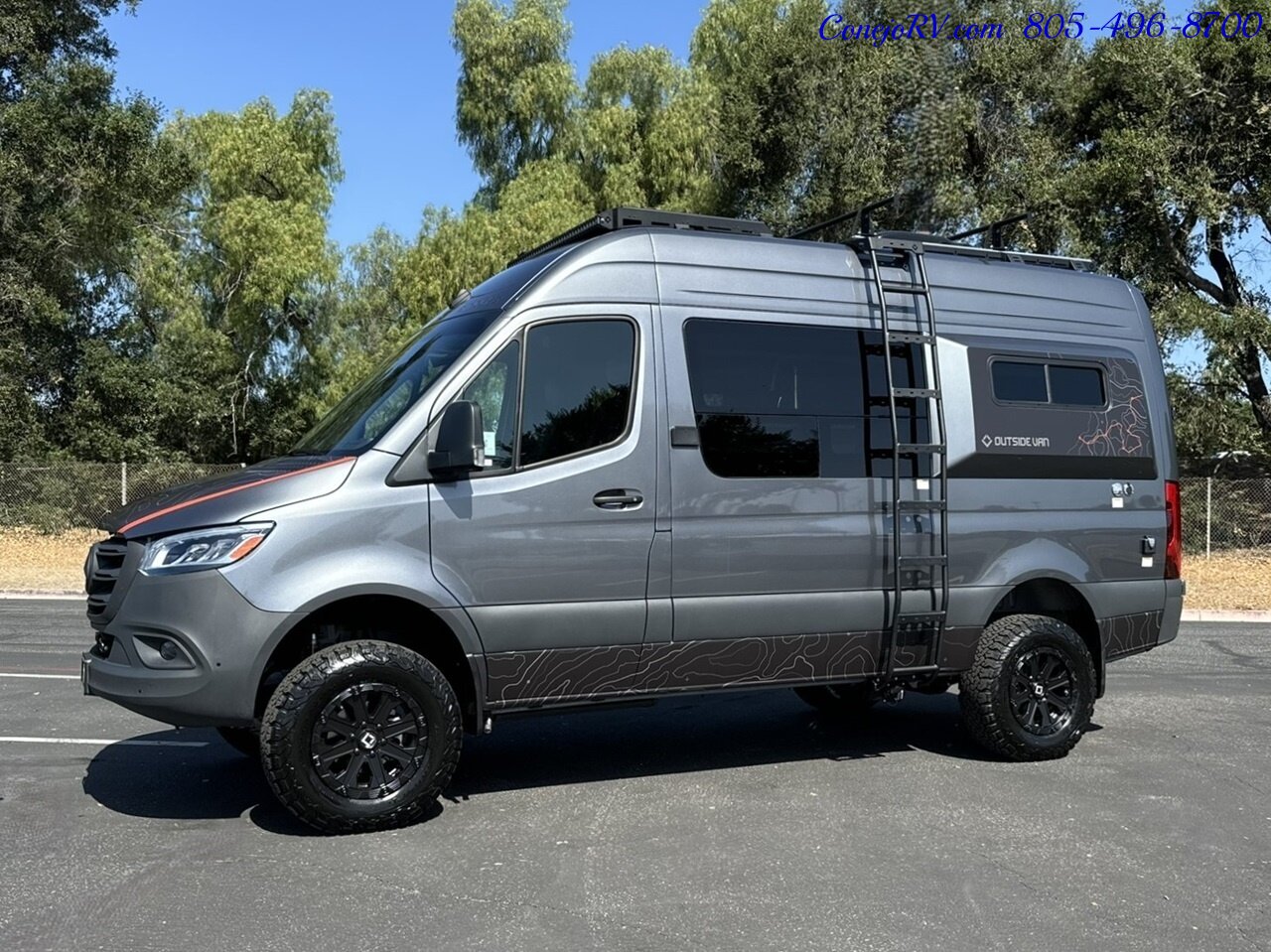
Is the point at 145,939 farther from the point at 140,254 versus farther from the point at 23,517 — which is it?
the point at 140,254

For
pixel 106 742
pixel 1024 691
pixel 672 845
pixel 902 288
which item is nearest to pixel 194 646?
pixel 672 845

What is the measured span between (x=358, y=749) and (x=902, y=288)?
375 cm

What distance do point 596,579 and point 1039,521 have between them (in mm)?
2704

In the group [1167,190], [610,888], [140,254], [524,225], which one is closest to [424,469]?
[610,888]

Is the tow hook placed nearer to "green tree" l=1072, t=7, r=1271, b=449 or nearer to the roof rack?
the roof rack

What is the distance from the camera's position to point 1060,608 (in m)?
7.02

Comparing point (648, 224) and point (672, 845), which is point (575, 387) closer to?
point (648, 224)

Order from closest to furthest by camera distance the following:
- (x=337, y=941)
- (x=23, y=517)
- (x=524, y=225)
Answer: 1. (x=337, y=941)
2. (x=23, y=517)
3. (x=524, y=225)

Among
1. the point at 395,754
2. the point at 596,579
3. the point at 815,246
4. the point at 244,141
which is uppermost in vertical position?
the point at 244,141

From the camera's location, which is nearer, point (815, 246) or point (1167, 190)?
point (815, 246)

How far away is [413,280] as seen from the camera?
1055 inches

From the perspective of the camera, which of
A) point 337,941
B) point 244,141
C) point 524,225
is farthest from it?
point 244,141

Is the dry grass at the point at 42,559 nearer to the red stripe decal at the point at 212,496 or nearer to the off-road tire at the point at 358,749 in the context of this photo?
the red stripe decal at the point at 212,496

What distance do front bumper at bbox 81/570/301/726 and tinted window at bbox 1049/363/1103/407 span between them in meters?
4.49
